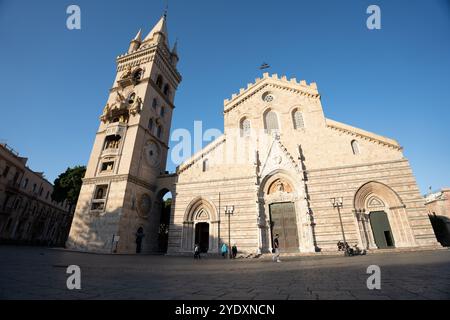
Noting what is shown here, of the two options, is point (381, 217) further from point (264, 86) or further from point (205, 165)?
point (264, 86)

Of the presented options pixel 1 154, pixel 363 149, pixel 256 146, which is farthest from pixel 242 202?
pixel 1 154

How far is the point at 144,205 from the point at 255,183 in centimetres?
1263

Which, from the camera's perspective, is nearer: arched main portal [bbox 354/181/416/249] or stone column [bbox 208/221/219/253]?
arched main portal [bbox 354/181/416/249]

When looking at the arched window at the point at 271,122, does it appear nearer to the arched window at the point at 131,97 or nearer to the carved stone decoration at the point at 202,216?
the carved stone decoration at the point at 202,216

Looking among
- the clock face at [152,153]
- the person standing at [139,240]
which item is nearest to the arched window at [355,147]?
the clock face at [152,153]

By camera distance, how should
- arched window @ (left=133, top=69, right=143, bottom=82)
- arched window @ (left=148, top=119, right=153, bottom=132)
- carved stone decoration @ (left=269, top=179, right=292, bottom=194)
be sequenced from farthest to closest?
arched window @ (left=133, top=69, right=143, bottom=82) < arched window @ (left=148, top=119, right=153, bottom=132) < carved stone decoration @ (left=269, top=179, right=292, bottom=194)

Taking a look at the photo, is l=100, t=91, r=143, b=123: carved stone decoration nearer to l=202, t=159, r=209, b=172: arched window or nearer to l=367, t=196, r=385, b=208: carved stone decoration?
l=202, t=159, r=209, b=172: arched window

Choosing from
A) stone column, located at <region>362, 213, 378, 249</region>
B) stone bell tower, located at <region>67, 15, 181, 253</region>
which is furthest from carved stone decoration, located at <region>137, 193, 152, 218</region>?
stone column, located at <region>362, 213, 378, 249</region>

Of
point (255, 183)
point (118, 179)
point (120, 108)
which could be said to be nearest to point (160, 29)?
point (120, 108)

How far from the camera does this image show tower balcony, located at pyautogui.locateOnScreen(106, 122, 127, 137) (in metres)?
24.0

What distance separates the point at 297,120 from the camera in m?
22.9
